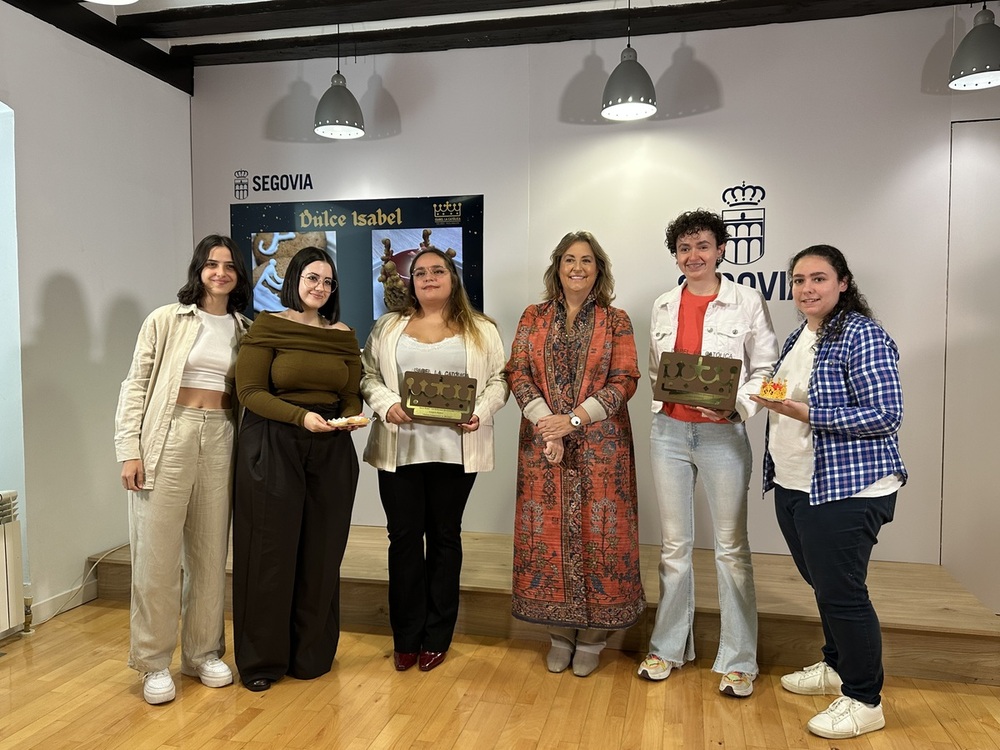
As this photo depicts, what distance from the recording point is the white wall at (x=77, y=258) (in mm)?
3537

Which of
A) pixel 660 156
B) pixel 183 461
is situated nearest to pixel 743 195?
pixel 660 156

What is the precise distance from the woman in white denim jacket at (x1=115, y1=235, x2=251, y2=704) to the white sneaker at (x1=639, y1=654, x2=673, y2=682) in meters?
1.60

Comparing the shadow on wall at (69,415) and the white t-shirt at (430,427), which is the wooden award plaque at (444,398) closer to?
the white t-shirt at (430,427)

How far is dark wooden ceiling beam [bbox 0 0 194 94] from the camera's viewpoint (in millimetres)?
3611

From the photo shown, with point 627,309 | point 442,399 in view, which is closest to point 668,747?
point 442,399

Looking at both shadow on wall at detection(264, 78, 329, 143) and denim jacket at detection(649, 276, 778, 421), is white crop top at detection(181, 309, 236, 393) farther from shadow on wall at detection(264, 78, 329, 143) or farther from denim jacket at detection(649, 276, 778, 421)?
shadow on wall at detection(264, 78, 329, 143)

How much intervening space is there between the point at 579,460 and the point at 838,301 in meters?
1.07

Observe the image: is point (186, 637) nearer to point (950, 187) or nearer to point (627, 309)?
point (627, 309)

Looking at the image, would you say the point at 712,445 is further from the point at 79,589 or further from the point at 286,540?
the point at 79,589

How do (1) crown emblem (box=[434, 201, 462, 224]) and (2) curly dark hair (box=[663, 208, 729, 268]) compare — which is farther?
(1) crown emblem (box=[434, 201, 462, 224])

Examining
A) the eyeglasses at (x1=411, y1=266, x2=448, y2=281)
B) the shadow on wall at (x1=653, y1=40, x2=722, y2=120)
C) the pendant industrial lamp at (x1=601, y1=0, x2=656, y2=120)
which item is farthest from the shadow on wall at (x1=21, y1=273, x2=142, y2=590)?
the shadow on wall at (x1=653, y1=40, x2=722, y2=120)

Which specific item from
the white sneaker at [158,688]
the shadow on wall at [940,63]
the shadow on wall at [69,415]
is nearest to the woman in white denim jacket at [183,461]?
the white sneaker at [158,688]

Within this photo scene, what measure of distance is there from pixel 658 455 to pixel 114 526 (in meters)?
2.94

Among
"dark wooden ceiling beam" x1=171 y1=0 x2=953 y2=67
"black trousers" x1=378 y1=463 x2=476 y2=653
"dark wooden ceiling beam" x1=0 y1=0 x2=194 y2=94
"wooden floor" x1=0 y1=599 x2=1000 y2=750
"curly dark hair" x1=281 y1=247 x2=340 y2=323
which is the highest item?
"dark wooden ceiling beam" x1=171 y1=0 x2=953 y2=67
